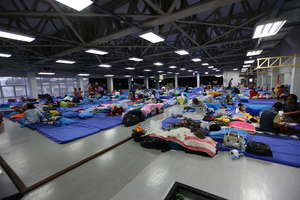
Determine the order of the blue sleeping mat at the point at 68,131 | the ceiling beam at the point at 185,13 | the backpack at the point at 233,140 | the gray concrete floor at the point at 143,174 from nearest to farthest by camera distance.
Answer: the gray concrete floor at the point at 143,174
the backpack at the point at 233,140
the ceiling beam at the point at 185,13
the blue sleeping mat at the point at 68,131

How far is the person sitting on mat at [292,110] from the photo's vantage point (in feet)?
13.5

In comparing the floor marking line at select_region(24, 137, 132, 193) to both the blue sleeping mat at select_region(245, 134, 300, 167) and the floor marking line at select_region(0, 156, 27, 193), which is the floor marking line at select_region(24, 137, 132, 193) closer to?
the floor marking line at select_region(0, 156, 27, 193)

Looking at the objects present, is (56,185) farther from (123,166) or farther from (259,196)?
(259,196)

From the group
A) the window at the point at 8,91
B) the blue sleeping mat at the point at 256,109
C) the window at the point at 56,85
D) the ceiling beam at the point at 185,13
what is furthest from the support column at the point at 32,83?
the blue sleeping mat at the point at 256,109

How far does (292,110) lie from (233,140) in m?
3.29

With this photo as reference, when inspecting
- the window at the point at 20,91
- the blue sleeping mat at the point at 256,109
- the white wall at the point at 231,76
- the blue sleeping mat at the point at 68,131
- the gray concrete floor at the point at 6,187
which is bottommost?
the gray concrete floor at the point at 6,187

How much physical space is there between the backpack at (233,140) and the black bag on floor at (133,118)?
11.0 ft

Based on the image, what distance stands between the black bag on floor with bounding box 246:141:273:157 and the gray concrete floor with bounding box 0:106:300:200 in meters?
0.21

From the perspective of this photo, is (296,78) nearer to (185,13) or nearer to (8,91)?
(185,13)

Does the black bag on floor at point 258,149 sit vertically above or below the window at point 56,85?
below

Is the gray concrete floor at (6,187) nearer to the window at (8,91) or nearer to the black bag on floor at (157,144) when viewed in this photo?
Result: the black bag on floor at (157,144)

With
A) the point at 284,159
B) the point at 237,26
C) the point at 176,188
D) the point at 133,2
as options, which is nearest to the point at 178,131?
the point at 176,188

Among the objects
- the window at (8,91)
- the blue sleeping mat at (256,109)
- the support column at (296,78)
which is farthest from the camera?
the window at (8,91)

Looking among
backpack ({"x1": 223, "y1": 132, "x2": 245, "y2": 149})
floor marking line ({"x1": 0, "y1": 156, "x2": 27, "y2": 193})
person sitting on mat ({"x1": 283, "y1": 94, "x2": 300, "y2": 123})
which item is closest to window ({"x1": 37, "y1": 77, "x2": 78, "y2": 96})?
floor marking line ({"x1": 0, "y1": 156, "x2": 27, "y2": 193})
